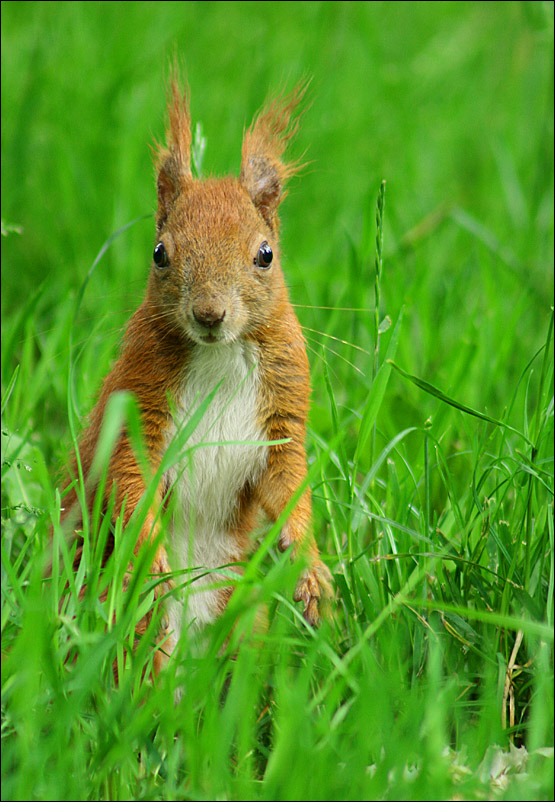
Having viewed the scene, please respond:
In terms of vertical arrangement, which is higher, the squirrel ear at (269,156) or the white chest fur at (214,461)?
the squirrel ear at (269,156)

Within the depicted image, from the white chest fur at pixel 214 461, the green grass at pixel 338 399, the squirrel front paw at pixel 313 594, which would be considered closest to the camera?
the green grass at pixel 338 399

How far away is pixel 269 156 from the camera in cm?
332

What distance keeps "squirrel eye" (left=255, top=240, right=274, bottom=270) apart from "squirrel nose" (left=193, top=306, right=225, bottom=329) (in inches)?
12.4

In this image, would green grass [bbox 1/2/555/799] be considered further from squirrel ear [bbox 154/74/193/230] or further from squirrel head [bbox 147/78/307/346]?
squirrel ear [bbox 154/74/193/230]

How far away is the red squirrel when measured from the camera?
2.92 m

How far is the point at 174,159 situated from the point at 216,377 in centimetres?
75

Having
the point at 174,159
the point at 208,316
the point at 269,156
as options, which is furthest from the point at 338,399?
the point at 208,316

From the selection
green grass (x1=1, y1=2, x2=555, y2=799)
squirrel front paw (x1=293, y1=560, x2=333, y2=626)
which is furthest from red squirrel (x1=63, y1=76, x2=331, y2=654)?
green grass (x1=1, y1=2, x2=555, y2=799)

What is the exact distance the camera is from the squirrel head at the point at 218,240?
2.88 metres

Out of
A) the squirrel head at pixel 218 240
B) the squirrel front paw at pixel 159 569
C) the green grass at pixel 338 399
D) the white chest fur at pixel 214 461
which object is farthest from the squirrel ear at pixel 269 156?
the squirrel front paw at pixel 159 569

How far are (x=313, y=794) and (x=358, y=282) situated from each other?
2.92 meters

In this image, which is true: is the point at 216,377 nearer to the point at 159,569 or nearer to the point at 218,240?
the point at 218,240

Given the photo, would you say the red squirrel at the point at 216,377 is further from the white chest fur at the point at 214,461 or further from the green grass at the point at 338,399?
the green grass at the point at 338,399

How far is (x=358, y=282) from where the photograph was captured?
15.0ft
